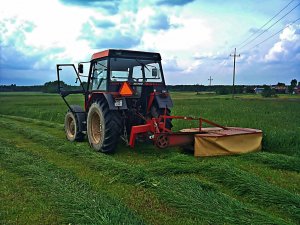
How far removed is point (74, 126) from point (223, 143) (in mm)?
4603

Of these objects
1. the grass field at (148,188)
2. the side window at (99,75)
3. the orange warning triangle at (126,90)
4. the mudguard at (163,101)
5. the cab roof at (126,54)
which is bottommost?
the grass field at (148,188)

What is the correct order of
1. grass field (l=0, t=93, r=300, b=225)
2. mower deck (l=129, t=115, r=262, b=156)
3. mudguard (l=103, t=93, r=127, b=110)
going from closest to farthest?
→ 1. grass field (l=0, t=93, r=300, b=225)
2. mower deck (l=129, t=115, r=262, b=156)
3. mudguard (l=103, t=93, r=127, b=110)

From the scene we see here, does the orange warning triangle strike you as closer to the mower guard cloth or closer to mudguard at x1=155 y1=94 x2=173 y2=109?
mudguard at x1=155 y1=94 x2=173 y2=109

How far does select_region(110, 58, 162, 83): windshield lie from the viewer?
8391 mm

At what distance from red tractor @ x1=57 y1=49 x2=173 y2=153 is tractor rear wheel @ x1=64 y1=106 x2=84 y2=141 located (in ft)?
2.90

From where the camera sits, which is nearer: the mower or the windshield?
the mower

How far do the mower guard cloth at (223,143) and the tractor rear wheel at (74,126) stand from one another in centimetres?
378

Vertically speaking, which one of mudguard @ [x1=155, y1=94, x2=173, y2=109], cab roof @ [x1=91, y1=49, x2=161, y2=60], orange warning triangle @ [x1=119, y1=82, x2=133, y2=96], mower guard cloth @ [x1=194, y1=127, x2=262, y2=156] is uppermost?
cab roof @ [x1=91, y1=49, x2=161, y2=60]

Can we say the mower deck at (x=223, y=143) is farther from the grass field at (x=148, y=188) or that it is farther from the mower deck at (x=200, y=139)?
the grass field at (x=148, y=188)

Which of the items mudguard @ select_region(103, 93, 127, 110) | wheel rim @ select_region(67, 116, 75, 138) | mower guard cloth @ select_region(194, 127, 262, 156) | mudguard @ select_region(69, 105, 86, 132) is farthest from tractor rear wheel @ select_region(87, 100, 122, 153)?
wheel rim @ select_region(67, 116, 75, 138)

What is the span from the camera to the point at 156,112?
850cm

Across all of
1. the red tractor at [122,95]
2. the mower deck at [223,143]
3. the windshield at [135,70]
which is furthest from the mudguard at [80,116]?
the mower deck at [223,143]

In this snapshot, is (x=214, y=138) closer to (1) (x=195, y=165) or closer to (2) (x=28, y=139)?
(1) (x=195, y=165)

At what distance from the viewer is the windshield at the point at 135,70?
839cm
